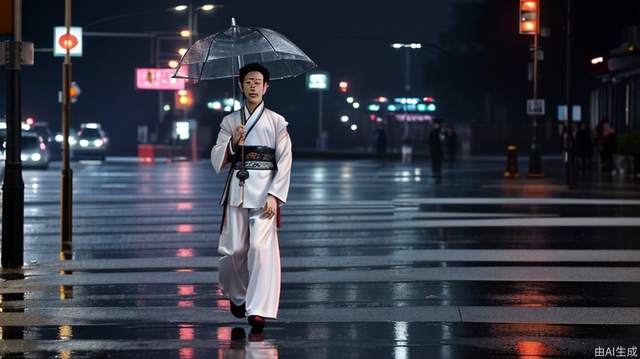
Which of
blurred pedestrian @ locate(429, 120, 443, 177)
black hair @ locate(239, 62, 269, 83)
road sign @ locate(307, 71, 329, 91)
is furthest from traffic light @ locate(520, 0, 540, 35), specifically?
road sign @ locate(307, 71, 329, 91)

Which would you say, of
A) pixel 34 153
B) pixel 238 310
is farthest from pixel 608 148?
pixel 238 310

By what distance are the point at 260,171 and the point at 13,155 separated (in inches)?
197

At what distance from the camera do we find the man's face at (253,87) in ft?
30.5

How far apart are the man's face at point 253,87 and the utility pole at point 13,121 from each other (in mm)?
4657

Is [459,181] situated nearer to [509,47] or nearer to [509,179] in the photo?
[509,179]

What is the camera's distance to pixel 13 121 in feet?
43.3

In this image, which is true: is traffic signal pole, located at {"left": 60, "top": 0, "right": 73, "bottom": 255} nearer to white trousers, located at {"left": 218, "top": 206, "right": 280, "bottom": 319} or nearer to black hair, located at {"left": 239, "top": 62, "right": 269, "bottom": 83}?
white trousers, located at {"left": 218, "top": 206, "right": 280, "bottom": 319}

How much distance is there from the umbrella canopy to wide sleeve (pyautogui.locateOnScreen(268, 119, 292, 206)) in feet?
2.99

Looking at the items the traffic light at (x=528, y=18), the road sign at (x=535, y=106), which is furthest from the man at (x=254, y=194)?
the road sign at (x=535, y=106)

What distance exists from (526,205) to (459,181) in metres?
12.7

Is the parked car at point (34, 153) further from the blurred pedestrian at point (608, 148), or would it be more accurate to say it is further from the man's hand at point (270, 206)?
the man's hand at point (270, 206)

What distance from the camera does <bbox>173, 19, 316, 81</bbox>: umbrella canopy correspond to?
10.0 m

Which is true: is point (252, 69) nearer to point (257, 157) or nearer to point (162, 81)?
point (257, 157)

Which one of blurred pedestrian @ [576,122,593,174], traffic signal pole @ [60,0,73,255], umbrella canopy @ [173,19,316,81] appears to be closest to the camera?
umbrella canopy @ [173,19,316,81]
